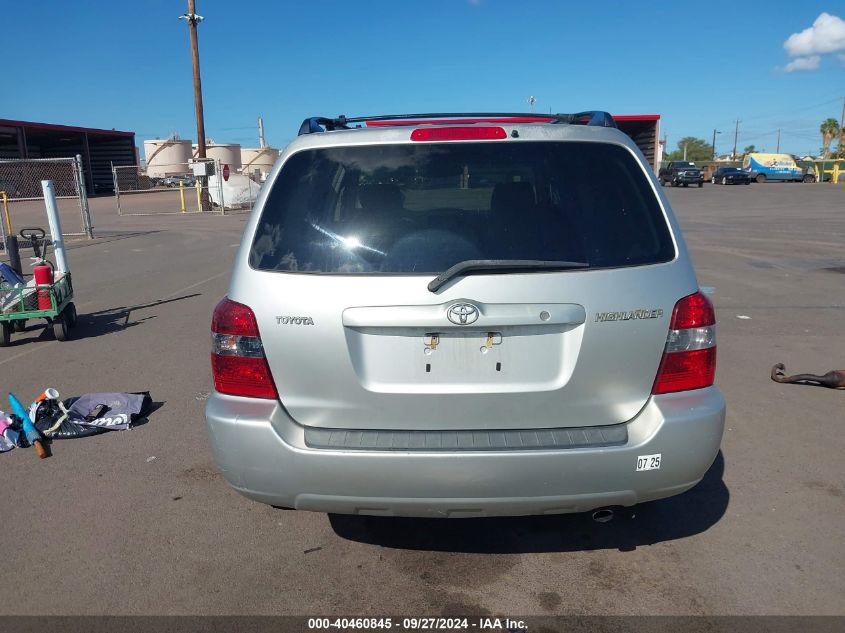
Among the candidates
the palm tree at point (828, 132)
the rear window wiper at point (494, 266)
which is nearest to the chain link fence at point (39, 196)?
the rear window wiper at point (494, 266)

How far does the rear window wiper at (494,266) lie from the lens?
266 cm

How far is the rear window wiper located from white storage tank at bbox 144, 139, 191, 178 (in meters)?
68.8

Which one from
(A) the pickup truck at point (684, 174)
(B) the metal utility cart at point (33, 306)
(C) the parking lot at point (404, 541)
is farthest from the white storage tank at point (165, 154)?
(C) the parking lot at point (404, 541)

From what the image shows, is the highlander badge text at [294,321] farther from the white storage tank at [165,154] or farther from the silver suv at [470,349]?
the white storage tank at [165,154]

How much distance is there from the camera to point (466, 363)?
8.93 ft

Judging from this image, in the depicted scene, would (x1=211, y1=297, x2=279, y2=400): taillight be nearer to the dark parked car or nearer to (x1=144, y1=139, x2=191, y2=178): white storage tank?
the dark parked car

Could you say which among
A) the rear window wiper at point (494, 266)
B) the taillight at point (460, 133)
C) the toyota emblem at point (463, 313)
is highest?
the taillight at point (460, 133)

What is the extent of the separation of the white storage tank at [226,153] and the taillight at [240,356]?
62994 mm

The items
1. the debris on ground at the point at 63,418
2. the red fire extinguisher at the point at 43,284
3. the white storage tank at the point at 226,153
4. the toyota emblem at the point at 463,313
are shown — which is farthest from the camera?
the white storage tank at the point at 226,153

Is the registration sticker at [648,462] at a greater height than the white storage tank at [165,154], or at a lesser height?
lesser

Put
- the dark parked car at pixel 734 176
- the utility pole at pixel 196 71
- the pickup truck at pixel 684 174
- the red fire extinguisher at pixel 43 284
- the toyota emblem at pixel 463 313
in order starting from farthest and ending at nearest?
the dark parked car at pixel 734 176 → the pickup truck at pixel 684 174 → the utility pole at pixel 196 71 → the red fire extinguisher at pixel 43 284 → the toyota emblem at pixel 463 313

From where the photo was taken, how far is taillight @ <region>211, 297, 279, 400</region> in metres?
2.82

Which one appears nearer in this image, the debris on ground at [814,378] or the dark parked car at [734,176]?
the debris on ground at [814,378]

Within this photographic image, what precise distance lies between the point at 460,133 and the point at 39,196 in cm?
3551
